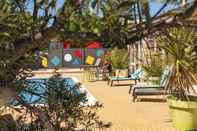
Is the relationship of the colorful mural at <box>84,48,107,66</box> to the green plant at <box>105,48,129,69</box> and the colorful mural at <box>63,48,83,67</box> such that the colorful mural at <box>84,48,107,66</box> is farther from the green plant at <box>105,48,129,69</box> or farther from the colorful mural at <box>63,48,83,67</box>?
the green plant at <box>105,48,129,69</box>

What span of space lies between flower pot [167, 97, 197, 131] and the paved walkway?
1.21 feet

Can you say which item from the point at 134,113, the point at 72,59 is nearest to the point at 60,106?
the point at 134,113

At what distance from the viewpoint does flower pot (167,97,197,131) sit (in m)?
8.58

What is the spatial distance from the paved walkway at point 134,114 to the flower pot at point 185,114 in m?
0.37

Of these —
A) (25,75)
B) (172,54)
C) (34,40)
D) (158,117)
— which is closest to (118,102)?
(158,117)

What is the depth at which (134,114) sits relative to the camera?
1148 centimetres

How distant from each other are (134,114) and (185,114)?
9.76 ft

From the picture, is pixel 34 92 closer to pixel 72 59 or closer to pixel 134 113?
pixel 134 113

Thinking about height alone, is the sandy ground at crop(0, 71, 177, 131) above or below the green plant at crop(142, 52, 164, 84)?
below

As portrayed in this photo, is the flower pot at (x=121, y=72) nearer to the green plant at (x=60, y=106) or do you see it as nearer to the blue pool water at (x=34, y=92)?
the green plant at (x=60, y=106)

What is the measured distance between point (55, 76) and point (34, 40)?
2.74 meters

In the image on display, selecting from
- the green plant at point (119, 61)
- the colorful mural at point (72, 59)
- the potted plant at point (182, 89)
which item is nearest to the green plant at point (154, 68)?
the potted plant at point (182, 89)

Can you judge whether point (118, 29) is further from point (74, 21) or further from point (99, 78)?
point (99, 78)

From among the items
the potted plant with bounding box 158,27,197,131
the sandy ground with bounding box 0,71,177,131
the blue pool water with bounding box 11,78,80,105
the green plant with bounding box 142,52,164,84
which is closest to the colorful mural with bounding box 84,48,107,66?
the sandy ground with bounding box 0,71,177,131
